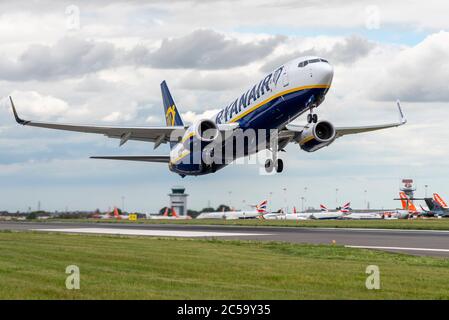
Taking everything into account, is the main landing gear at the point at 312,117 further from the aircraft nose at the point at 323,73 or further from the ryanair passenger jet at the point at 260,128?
the aircraft nose at the point at 323,73

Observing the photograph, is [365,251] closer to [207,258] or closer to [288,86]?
[207,258]

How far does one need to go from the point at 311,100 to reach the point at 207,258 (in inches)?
814

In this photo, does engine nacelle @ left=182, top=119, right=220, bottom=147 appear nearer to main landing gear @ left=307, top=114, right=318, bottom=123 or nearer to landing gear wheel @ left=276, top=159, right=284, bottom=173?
main landing gear @ left=307, top=114, right=318, bottom=123

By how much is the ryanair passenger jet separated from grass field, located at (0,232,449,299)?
1649 centimetres

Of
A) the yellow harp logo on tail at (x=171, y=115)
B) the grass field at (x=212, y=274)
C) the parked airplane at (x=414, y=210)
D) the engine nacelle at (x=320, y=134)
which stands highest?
the yellow harp logo on tail at (x=171, y=115)

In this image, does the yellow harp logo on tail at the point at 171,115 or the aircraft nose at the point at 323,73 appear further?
the yellow harp logo on tail at the point at 171,115

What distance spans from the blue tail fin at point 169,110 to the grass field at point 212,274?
3945 centimetres

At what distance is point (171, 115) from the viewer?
67438mm

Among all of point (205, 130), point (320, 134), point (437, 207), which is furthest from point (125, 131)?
point (437, 207)

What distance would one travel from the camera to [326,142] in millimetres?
49594

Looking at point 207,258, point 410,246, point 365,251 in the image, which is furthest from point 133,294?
point 410,246

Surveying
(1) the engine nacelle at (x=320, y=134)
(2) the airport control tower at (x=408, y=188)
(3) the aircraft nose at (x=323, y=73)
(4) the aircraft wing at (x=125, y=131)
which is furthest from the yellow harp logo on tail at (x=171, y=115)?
(2) the airport control tower at (x=408, y=188)

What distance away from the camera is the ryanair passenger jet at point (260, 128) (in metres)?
41.5

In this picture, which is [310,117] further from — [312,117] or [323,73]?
[323,73]
